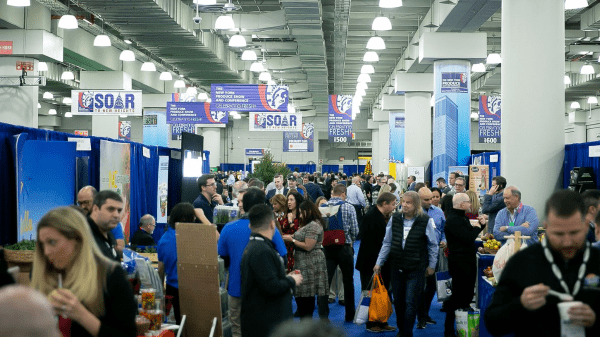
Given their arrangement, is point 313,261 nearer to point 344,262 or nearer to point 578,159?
point 344,262

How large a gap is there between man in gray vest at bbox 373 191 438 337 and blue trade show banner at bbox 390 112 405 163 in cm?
2128

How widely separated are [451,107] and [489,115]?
8.70m

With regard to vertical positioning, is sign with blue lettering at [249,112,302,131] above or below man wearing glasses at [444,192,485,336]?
above

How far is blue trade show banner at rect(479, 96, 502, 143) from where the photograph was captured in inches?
992

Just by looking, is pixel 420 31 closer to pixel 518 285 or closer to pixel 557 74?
pixel 557 74

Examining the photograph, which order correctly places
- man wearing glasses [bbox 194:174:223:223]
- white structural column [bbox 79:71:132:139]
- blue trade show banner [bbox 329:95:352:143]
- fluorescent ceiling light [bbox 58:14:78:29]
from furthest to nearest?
1. blue trade show banner [bbox 329:95:352:143]
2. white structural column [bbox 79:71:132:139]
3. fluorescent ceiling light [bbox 58:14:78:29]
4. man wearing glasses [bbox 194:174:223:223]

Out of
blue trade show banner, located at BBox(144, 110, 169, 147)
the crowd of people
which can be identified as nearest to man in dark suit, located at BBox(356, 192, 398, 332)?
the crowd of people

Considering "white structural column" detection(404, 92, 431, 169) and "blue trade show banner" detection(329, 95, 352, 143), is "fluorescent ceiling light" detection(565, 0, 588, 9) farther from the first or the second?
"blue trade show banner" detection(329, 95, 352, 143)

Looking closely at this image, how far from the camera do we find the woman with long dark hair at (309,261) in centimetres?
647

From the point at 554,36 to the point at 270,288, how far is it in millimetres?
6920

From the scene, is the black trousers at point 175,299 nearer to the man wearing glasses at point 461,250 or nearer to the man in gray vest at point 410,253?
the man in gray vest at point 410,253

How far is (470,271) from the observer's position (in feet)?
22.6

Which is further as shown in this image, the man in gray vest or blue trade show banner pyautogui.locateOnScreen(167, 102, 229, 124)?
blue trade show banner pyautogui.locateOnScreen(167, 102, 229, 124)

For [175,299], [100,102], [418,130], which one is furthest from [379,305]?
[418,130]
